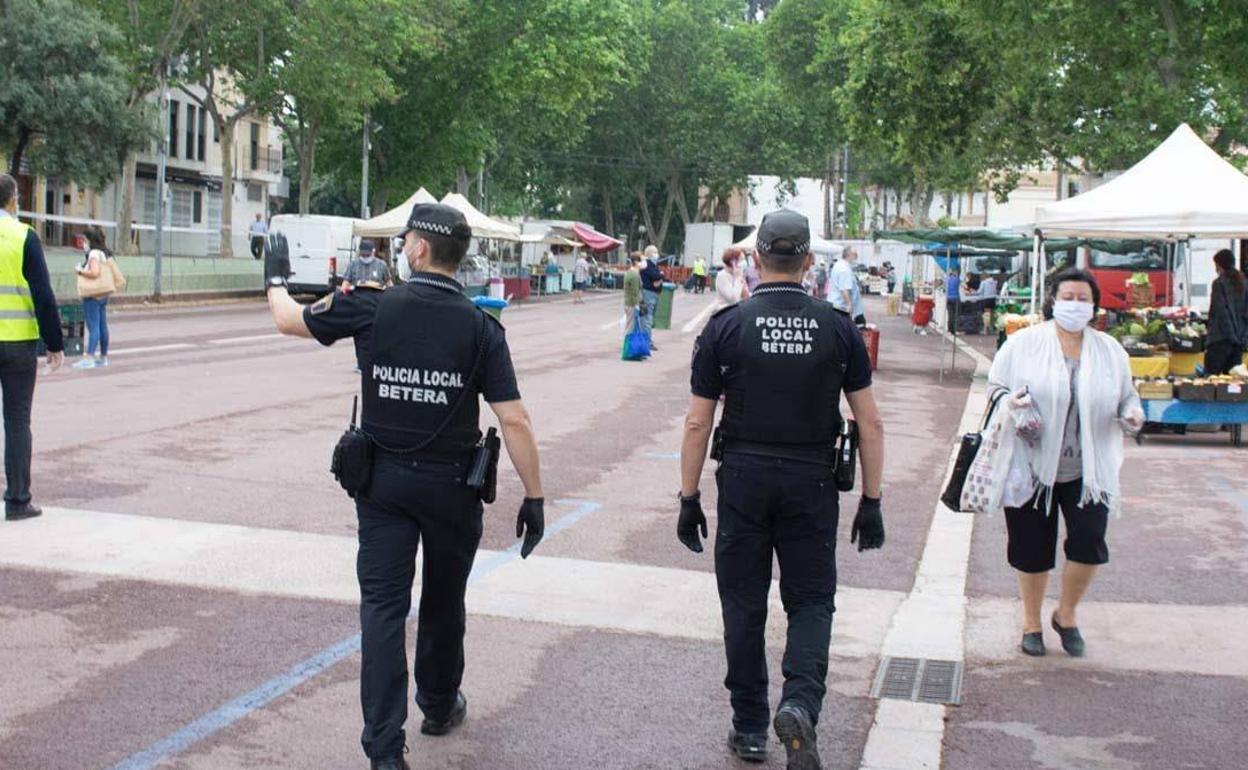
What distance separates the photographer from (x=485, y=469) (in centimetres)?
485

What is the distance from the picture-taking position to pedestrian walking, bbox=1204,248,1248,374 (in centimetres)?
1593

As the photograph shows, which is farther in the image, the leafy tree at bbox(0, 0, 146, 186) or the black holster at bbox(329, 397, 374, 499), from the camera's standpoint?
the leafy tree at bbox(0, 0, 146, 186)

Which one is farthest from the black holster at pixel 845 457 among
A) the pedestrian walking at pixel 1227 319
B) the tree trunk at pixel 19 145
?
the tree trunk at pixel 19 145

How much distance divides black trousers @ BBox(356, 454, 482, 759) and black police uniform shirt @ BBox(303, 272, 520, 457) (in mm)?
117

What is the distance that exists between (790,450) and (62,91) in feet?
101

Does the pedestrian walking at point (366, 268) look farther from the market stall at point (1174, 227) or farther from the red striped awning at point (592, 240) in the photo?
the red striped awning at point (592, 240)

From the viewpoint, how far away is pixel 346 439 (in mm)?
4746

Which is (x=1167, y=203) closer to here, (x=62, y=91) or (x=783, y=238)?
(x=783, y=238)

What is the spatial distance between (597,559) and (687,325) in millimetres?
28315

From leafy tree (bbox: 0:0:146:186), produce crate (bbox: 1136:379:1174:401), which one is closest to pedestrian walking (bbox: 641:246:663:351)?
produce crate (bbox: 1136:379:1174:401)

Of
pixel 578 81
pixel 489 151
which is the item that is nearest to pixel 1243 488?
pixel 578 81

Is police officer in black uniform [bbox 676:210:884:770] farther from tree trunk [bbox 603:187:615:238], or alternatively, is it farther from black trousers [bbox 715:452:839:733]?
tree trunk [bbox 603:187:615:238]

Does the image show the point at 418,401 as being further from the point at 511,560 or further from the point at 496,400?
the point at 511,560

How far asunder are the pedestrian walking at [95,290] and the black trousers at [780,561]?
49.0 feet
